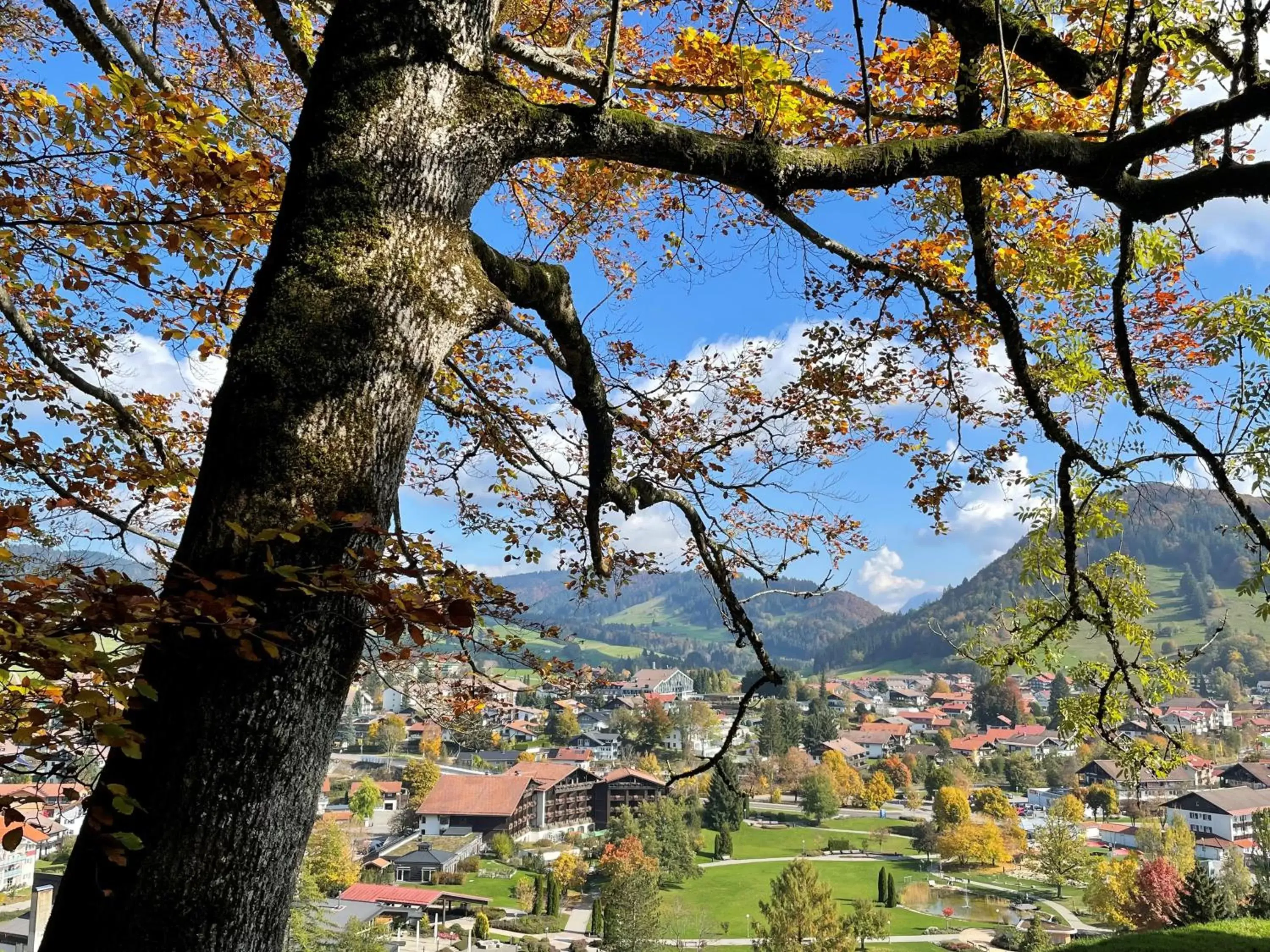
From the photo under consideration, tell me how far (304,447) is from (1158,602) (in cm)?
14301

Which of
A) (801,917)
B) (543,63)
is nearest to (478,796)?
(801,917)

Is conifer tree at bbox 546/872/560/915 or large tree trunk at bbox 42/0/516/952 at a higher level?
large tree trunk at bbox 42/0/516/952

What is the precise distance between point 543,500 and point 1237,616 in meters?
151

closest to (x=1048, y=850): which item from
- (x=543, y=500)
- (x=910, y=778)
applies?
(x=910, y=778)

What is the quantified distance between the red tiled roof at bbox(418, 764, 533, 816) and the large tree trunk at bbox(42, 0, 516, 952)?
156 feet

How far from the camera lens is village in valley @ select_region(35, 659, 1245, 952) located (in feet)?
85.9

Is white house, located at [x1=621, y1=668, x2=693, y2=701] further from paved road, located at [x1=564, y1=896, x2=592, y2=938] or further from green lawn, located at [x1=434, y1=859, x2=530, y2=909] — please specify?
paved road, located at [x1=564, y1=896, x2=592, y2=938]

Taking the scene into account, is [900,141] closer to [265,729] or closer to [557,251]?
[265,729]

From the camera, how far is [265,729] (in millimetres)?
1332

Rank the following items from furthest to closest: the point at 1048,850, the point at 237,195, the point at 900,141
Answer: the point at 1048,850
the point at 237,195
the point at 900,141

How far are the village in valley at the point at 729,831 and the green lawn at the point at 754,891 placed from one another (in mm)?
164

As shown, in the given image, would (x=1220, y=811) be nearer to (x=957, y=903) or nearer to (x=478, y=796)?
(x=957, y=903)

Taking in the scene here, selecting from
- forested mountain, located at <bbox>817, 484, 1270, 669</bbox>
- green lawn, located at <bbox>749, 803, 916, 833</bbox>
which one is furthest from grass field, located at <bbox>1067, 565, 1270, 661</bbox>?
green lawn, located at <bbox>749, 803, 916, 833</bbox>

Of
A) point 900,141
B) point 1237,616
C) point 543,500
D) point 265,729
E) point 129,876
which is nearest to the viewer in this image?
point 129,876
